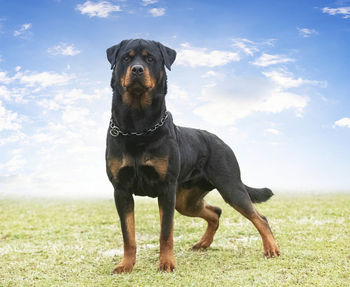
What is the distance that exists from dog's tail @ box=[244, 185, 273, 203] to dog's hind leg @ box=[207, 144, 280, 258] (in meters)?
0.23

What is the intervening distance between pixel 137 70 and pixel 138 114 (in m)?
0.61

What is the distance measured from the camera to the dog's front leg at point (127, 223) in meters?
4.78

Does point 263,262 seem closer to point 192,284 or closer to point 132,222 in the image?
point 192,284

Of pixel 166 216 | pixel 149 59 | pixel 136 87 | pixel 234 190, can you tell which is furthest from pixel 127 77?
pixel 234 190

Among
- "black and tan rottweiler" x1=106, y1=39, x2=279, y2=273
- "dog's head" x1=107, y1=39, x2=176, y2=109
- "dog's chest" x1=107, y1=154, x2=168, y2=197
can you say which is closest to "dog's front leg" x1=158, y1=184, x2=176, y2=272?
"black and tan rottweiler" x1=106, y1=39, x2=279, y2=273

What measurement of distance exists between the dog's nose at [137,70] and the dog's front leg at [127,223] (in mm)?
1314

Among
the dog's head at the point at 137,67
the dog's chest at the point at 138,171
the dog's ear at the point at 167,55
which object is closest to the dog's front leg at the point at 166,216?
the dog's chest at the point at 138,171

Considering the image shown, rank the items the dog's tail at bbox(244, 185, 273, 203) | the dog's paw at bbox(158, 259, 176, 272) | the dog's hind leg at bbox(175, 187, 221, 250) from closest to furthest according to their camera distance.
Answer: the dog's paw at bbox(158, 259, 176, 272), the dog's hind leg at bbox(175, 187, 221, 250), the dog's tail at bbox(244, 185, 273, 203)

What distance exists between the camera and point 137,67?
434 centimetres

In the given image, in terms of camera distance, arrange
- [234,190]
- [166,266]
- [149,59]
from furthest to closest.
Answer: [234,190] → [166,266] → [149,59]

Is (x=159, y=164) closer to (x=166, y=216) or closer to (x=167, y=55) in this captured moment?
(x=166, y=216)

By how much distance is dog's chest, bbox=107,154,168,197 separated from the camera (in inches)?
183

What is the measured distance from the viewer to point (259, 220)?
18.6 feet

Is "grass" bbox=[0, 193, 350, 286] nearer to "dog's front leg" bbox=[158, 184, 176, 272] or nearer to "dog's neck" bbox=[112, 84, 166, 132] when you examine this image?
"dog's front leg" bbox=[158, 184, 176, 272]
